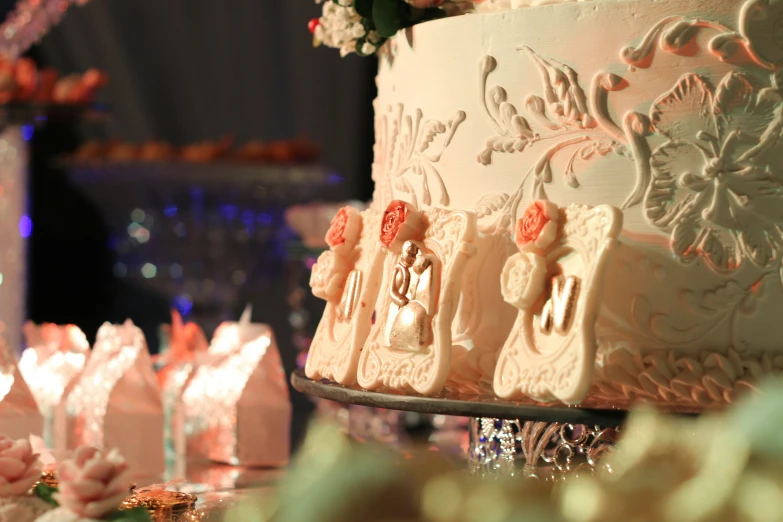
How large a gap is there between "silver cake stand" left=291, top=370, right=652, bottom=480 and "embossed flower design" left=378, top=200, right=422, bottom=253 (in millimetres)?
296

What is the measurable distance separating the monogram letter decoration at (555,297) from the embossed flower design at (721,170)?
176 millimetres

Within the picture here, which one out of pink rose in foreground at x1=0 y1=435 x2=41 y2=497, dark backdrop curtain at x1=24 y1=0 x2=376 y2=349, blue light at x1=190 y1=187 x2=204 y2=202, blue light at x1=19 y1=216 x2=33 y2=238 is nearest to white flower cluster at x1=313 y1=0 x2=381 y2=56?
pink rose in foreground at x1=0 y1=435 x2=41 y2=497

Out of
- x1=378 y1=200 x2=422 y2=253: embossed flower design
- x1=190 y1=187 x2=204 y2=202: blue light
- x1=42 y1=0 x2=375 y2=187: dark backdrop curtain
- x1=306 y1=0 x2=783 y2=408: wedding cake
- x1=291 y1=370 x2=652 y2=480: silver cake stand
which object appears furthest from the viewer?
x1=42 y1=0 x2=375 y2=187: dark backdrop curtain

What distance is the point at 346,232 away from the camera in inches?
99.3

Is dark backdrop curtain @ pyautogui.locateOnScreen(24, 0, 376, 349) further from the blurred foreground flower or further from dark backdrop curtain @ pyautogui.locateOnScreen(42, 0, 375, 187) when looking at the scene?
the blurred foreground flower

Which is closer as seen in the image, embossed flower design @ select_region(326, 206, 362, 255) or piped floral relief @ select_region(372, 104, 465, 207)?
piped floral relief @ select_region(372, 104, 465, 207)

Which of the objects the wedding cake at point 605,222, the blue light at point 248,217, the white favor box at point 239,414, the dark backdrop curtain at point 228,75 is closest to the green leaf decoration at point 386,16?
the wedding cake at point 605,222

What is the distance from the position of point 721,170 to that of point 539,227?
336 mm

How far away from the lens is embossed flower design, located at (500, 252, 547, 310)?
203 cm

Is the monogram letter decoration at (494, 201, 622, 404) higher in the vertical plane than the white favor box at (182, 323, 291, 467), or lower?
higher

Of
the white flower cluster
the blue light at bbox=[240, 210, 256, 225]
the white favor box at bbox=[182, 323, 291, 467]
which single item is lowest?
the white favor box at bbox=[182, 323, 291, 467]

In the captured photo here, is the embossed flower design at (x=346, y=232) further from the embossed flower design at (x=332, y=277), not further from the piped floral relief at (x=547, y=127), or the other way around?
the piped floral relief at (x=547, y=127)

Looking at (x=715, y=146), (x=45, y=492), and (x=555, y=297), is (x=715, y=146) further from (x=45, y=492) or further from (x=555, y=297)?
(x=45, y=492)

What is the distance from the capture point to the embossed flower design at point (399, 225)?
226cm
